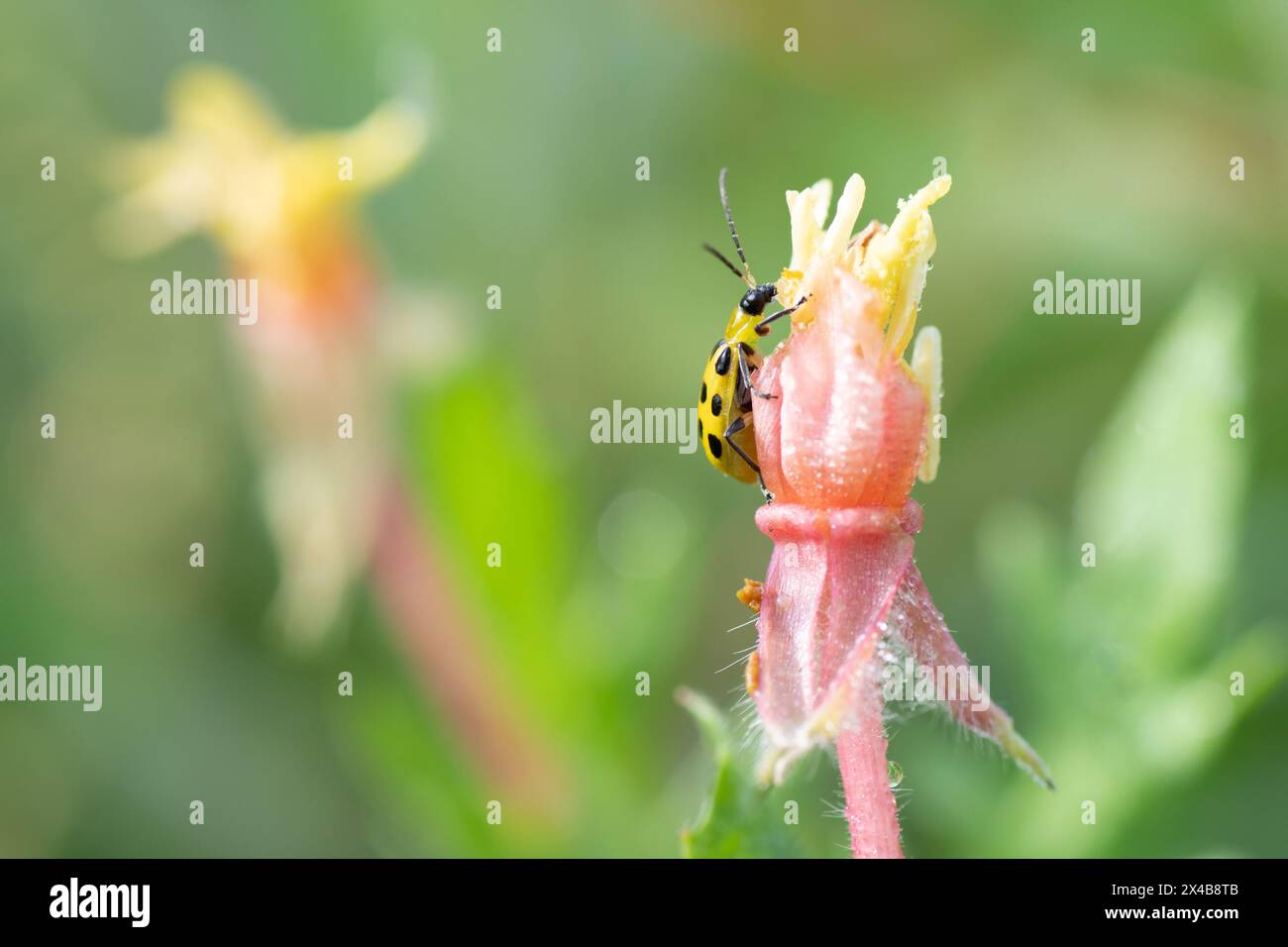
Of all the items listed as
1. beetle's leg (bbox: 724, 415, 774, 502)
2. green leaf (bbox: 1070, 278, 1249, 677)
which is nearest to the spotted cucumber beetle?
beetle's leg (bbox: 724, 415, 774, 502)

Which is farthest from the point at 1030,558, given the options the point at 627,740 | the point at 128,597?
the point at 128,597

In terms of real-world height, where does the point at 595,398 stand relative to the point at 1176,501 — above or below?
above

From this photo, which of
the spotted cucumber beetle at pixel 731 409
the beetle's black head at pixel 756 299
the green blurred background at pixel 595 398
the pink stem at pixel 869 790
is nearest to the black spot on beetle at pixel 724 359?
the spotted cucumber beetle at pixel 731 409

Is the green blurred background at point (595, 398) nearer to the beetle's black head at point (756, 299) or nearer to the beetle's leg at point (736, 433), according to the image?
the beetle's black head at point (756, 299)

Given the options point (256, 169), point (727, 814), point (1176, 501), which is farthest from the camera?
point (256, 169)

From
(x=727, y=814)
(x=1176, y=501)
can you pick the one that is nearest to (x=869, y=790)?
(x=727, y=814)

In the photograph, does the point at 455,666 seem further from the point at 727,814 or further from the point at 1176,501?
the point at 1176,501

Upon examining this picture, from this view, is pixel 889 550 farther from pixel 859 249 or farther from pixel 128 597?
pixel 128 597
